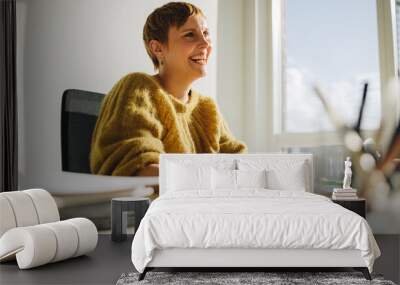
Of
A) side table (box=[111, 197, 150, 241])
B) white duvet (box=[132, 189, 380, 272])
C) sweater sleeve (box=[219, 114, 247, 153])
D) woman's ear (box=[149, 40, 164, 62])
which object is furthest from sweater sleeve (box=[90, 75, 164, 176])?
white duvet (box=[132, 189, 380, 272])

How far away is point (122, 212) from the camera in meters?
5.36

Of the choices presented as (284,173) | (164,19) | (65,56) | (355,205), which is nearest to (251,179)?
(284,173)

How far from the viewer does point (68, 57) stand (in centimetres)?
602

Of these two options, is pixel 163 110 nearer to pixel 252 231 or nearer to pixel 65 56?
pixel 65 56

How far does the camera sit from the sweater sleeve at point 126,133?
5840 mm

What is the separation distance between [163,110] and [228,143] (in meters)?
0.82

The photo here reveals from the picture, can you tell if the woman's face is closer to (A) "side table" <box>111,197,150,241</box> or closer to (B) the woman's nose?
(B) the woman's nose

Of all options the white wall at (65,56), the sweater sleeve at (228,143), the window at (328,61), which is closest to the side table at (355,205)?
the window at (328,61)

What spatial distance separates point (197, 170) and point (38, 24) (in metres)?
2.49

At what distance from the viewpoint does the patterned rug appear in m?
3.70

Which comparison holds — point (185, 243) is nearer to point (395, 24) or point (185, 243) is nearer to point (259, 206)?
point (259, 206)

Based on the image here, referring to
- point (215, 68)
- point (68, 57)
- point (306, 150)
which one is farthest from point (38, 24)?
point (306, 150)

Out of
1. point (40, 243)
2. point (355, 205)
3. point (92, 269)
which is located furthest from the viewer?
point (355, 205)

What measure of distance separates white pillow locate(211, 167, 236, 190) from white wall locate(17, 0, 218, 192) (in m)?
1.08
